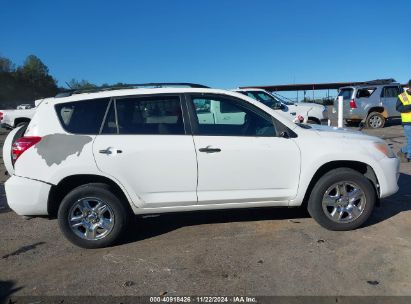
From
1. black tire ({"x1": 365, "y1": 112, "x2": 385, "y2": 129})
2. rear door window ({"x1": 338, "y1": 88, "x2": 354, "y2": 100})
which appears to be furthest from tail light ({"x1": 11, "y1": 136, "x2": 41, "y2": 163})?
black tire ({"x1": 365, "y1": 112, "x2": 385, "y2": 129})

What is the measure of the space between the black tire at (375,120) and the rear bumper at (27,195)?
15.7m

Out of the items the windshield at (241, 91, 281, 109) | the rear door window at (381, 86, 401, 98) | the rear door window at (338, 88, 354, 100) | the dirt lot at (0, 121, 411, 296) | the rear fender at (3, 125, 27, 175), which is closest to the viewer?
the dirt lot at (0, 121, 411, 296)

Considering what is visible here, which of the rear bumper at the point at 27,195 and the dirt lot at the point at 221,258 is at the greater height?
the rear bumper at the point at 27,195

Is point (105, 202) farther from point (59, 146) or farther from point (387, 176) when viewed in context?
point (387, 176)

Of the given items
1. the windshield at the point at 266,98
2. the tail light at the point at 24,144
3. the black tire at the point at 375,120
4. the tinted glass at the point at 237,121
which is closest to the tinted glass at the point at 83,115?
the tail light at the point at 24,144

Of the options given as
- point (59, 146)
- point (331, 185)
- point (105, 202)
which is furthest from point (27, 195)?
point (331, 185)

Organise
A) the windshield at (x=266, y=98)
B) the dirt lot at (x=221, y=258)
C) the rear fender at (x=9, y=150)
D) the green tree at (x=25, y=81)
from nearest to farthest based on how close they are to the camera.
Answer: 1. the dirt lot at (x=221, y=258)
2. the rear fender at (x=9, y=150)
3. the windshield at (x=266, y=98)
4. the green tree at (x=25, y=81)

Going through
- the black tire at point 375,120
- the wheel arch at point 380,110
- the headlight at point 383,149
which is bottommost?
the black tire at point 375,120

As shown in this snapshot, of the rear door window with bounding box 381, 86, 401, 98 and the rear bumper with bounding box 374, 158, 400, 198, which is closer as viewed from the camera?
the rear bumper with bounding box 374, 158, 400, 198

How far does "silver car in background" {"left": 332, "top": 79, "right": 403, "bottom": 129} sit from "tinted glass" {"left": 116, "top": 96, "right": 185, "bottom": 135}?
13926mm

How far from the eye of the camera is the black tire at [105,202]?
4.47 meters

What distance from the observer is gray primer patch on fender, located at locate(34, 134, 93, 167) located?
14.5 ft

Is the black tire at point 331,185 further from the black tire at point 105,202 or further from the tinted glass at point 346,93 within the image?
the tinted glass at point 346,93

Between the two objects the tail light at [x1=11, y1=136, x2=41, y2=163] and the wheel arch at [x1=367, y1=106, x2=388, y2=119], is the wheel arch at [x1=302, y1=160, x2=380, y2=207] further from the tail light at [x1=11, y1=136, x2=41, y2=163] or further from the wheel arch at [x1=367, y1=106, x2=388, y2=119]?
the wheel arch at [x1=367, y1=106, x2=388, y2=119]
